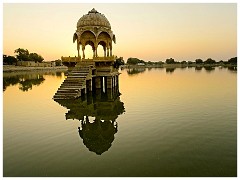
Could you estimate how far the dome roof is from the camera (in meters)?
27.1

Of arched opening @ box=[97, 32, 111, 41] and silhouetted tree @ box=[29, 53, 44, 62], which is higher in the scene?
silhouetted tree @ box=[29, 53, 44, 62]

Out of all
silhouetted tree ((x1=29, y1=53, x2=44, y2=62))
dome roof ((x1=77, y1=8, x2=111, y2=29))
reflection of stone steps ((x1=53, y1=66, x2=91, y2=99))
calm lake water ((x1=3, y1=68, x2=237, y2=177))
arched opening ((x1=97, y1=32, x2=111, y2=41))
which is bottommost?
calm lake water ((x1=3, y1=68, x2=237, y2=177))

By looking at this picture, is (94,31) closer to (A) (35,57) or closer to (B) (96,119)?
(B) (96,119)

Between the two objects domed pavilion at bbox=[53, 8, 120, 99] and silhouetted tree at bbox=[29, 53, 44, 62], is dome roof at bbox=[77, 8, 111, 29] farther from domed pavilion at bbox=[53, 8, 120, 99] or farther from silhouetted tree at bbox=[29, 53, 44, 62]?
silhouetted tree at bbox=[29, 53, 44, 62]

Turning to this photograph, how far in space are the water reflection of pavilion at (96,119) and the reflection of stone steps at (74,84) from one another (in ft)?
2.52

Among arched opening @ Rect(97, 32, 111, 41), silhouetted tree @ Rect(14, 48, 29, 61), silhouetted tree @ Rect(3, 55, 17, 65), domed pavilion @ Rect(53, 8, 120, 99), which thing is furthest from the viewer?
silhouetted tree @ Rect(14, 48, 29, 61)

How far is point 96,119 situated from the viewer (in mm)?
14430

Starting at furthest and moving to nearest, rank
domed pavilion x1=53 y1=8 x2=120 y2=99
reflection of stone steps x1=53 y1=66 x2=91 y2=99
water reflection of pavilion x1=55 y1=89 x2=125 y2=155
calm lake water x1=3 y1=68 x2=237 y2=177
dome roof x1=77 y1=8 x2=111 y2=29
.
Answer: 1. dome roof x1=77 y1=8 x2=111 y2=29
2. domed pavilion x1=53 y1=8 x2=120 y2=99
3. reflection of stone steps x1=53 y1=66 x2=91 y2=99
4. water reflection of pavilion x1=55 y1=89 x2=125 y2=155
5. calm lake water x1=3 y1=68 x2=237 y2=177

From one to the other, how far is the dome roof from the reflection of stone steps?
5885 millimetres

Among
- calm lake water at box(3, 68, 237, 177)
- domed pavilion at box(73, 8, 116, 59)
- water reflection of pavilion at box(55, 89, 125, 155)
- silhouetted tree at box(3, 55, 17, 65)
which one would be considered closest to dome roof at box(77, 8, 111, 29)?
domed pavilion at box(73, 8, 116, 59)

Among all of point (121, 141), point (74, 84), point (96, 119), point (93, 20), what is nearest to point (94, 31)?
point (93, 20)

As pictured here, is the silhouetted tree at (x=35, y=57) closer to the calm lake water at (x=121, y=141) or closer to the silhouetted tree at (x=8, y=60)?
the silhouetted tree at (x=8, y=60)

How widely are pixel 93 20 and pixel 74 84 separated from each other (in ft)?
29.6

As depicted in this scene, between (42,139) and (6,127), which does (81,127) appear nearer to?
(42,139)
